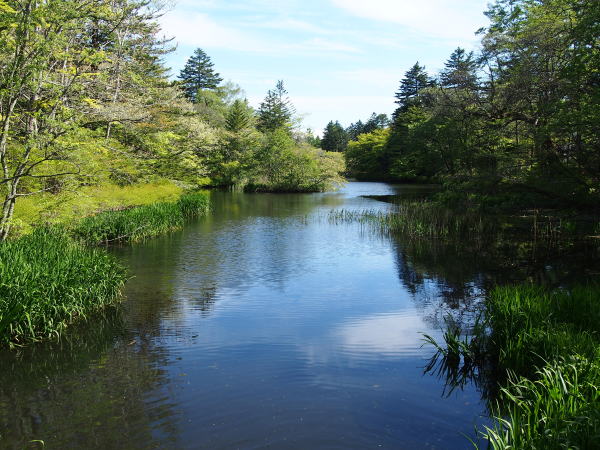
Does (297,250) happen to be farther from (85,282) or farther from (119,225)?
(85,282)

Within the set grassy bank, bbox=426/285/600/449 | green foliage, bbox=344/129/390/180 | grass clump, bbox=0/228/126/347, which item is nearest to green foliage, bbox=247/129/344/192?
green foliage, bbox=344/129/390/180

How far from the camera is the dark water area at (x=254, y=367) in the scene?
4.87m

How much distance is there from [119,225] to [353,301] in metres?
9.95

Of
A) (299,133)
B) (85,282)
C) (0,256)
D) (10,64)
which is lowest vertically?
(85,282)

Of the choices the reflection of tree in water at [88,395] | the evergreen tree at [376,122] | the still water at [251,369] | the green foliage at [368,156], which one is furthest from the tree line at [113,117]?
the evergreen tree at [376,122]

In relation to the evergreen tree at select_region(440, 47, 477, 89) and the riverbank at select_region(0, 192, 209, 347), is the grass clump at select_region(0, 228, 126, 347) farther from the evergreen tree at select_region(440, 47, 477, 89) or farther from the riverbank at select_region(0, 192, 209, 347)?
the evergreen tree at select_region(440, 47, 477, 89)

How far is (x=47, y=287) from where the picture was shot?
744cm

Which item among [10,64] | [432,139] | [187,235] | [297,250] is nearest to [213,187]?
[432,139]

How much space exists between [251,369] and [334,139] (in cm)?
8446

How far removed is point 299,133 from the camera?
51.6 meters

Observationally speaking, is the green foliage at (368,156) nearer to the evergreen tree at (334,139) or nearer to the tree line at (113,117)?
the evergreen tree at (334,139)

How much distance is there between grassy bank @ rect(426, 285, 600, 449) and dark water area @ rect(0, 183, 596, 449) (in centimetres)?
50

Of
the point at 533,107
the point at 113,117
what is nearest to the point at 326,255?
the point at 113,117

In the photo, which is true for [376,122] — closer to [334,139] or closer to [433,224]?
[334,139]
